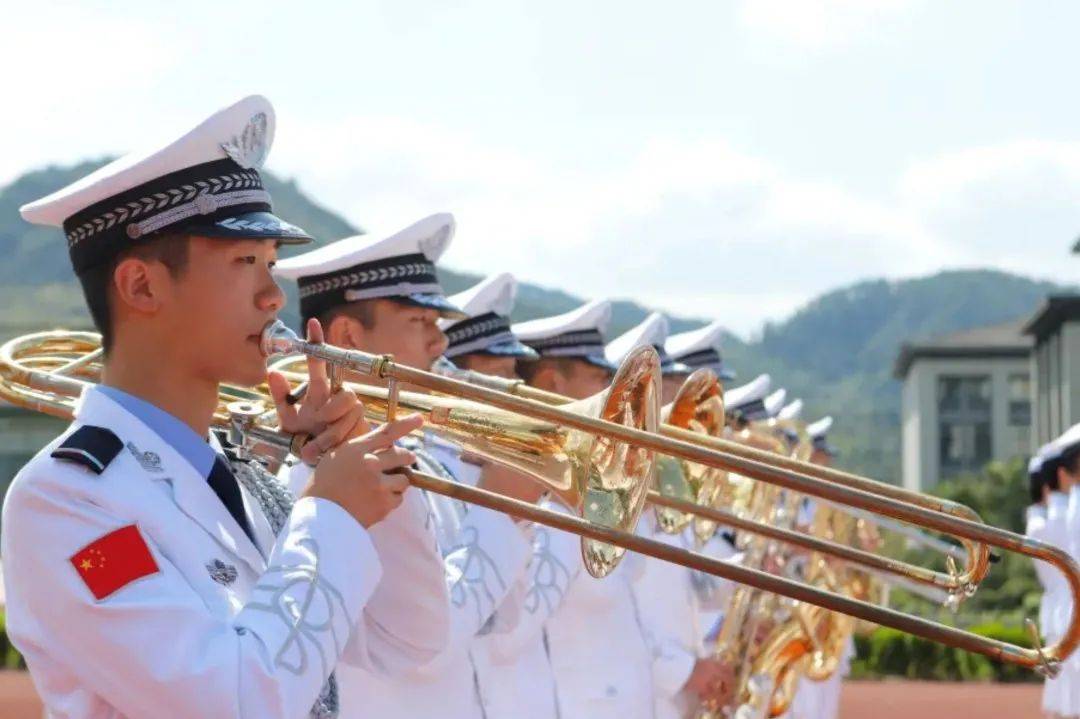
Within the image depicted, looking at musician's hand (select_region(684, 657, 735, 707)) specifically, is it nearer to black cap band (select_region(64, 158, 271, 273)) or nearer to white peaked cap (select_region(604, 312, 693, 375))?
white peaked cap (select_region(604, 312, 693, 375))

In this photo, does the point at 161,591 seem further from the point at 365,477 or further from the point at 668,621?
the point at 668,621

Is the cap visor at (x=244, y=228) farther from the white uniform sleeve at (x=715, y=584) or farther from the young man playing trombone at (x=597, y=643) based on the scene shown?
the white uniform sleeve at (x=715, y=584)

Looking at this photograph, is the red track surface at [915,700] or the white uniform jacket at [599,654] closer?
the white uniform jacket at [599,654]

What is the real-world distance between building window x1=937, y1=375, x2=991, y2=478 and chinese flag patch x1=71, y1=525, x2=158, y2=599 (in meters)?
96.0

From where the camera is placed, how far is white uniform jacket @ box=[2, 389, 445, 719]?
10.2ft

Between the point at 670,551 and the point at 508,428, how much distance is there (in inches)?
20.6

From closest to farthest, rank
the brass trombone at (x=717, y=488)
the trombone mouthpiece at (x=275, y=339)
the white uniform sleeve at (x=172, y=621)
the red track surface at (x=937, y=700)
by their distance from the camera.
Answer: the white uniform sleeve at (x=172, y=621)
the trombone mouthpiece at (x=275, y=339)
the brass trombone at (x=717, y=488)
the red track surface at (x=937, y=700)

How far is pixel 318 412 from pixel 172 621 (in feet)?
2.05

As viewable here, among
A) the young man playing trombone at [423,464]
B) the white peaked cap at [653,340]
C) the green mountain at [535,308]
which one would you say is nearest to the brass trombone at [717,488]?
the young man playing trombone at [423,464]

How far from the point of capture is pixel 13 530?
3.23m

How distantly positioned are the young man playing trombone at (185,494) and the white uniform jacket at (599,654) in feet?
10.3

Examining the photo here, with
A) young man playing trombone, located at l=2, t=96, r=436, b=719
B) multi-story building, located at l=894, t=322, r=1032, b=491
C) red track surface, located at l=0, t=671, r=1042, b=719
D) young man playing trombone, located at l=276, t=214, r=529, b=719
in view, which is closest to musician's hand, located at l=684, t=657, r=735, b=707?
young man playing trombone, located at l=276, t=214, r=529, b=719

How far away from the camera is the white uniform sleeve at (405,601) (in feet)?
12.7

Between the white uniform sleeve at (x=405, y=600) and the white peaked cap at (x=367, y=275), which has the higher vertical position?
the white peaked cap at (x=367, y=275)
